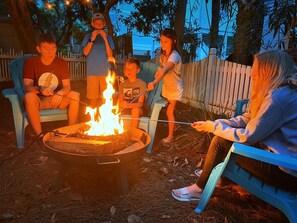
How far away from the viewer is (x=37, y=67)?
141 inches

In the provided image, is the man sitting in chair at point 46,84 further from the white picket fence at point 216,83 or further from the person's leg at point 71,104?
the white picket fence at point 216,83

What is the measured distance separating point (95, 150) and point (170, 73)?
6.10ft

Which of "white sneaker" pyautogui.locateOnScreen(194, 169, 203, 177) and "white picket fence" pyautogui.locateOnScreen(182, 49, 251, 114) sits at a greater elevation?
"white picket fence" pyautogui.locateOnScreen(182, 49, 251, 114)

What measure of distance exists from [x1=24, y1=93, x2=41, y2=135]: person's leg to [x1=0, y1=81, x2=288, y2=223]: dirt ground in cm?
39

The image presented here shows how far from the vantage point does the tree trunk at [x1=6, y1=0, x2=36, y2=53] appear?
6.64 meters

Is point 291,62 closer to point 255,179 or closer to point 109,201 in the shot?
point 255,179

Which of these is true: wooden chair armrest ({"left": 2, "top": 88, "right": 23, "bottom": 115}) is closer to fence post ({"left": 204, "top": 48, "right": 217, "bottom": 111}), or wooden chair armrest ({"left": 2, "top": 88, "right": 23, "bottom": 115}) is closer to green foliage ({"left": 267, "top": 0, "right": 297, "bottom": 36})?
fence post ({"left": 204, "top": 48, "right": 217, "bottom": 111})

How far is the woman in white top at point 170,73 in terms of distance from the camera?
11.6 feet

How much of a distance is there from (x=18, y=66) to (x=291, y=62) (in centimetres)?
354

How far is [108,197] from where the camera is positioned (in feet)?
8.08

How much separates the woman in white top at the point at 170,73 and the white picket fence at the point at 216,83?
5.13ft

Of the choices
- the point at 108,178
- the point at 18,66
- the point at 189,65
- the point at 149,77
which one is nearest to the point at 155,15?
the point at 189,65

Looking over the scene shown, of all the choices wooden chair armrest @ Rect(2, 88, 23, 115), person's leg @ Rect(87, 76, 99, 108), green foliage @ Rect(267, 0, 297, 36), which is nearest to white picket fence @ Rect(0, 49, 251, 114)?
green foliage @ Rect(267, 0, 297, 36)

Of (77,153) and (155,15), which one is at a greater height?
(155,15)
